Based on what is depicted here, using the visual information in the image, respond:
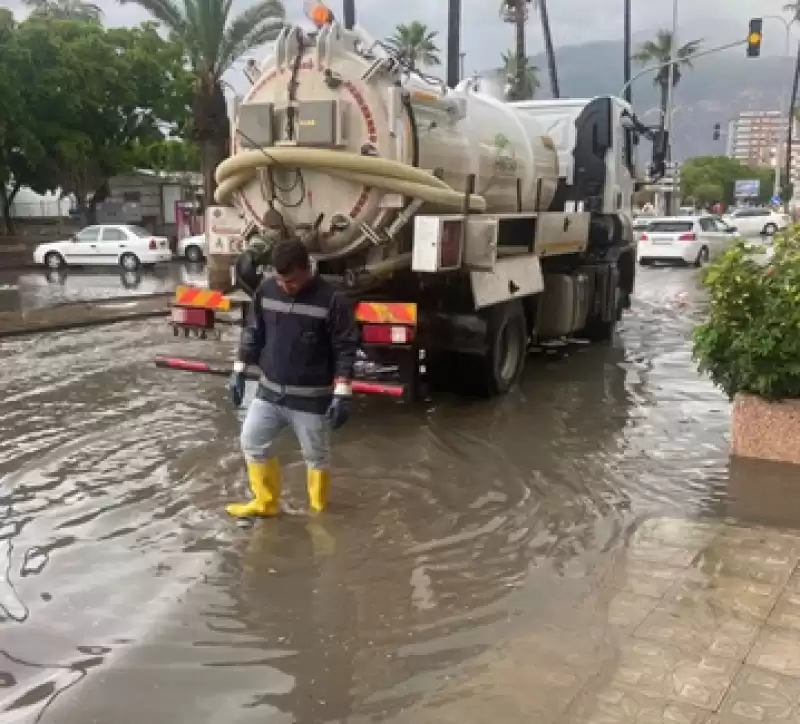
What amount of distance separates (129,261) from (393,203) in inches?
839

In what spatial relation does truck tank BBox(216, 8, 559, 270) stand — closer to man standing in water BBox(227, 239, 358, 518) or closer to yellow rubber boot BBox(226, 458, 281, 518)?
man standing in water BBox(227, 239, 358, 518)

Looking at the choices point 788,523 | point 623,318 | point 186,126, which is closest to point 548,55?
point 186,126

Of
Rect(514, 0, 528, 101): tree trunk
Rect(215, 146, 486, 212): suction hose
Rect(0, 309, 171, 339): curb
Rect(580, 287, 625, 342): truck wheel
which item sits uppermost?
Rect(514, 0, 528, 101): tree trunk

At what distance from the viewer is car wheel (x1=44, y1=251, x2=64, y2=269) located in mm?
28109

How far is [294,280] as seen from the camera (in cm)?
552

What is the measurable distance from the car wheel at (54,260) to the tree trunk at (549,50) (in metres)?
20.7

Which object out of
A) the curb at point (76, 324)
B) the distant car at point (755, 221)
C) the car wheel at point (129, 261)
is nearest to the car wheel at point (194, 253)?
the car wheel at point (129, 261)

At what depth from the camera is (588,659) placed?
4086mm

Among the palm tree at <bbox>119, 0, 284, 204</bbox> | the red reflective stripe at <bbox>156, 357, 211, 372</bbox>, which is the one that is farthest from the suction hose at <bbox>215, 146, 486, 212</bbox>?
the palm tree at <bbox>119, 0, 284, 204</bbox>

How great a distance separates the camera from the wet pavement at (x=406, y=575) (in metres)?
3.84

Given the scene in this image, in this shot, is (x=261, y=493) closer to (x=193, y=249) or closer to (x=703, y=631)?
(x=703, y=631)

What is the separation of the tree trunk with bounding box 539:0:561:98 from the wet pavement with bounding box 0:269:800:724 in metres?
33.4

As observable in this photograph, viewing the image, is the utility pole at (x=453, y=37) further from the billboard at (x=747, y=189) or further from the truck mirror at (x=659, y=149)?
the billboard at (x=747, y=189)

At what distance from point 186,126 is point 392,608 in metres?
36.6
